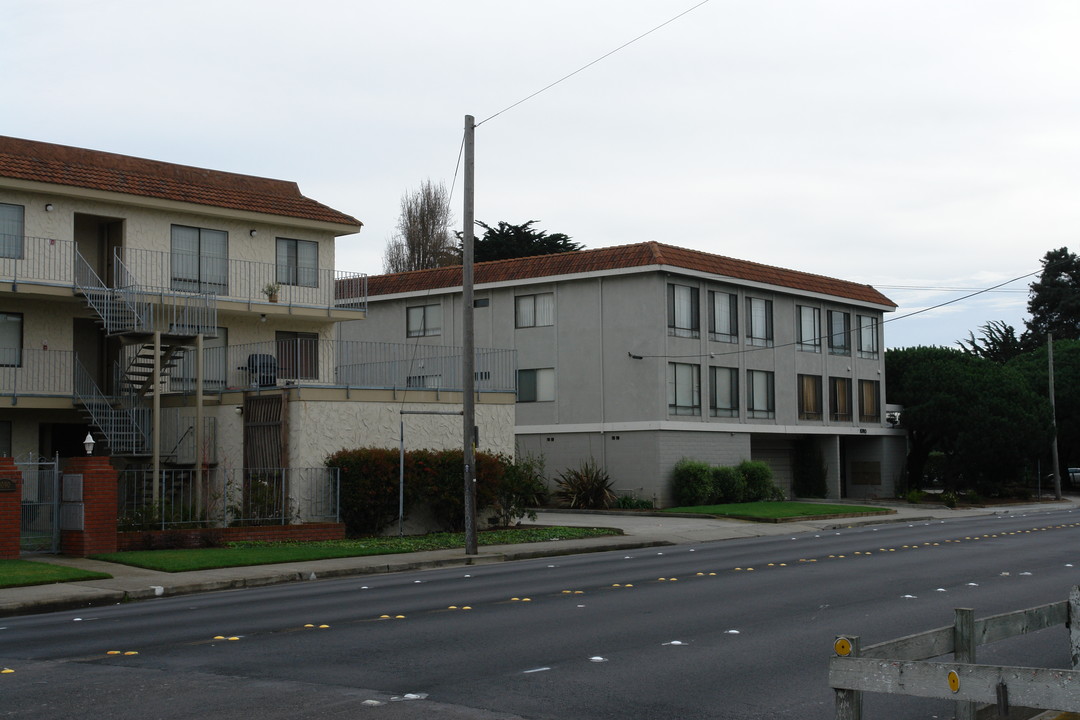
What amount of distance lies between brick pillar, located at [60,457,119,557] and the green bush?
87.0 ft

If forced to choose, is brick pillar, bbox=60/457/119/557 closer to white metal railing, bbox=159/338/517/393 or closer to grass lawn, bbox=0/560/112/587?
grass lawn, bbox=0/560/112/587

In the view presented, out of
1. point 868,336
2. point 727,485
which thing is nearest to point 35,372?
point 727,485

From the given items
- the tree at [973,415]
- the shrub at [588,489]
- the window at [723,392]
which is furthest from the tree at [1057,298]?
the shrub at [588,489]

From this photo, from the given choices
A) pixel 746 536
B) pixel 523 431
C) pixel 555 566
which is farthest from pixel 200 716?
pixel 523 431

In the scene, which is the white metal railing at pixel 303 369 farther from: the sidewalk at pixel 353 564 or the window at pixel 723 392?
the window at pixel 723 392

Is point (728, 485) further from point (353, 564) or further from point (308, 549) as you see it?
point (353, 564)

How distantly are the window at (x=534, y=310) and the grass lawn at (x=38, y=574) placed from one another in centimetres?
2676

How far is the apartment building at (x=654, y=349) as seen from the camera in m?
42.8

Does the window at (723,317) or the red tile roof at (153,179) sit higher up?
the red tile roof at (153,179)

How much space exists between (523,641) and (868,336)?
46276 mm

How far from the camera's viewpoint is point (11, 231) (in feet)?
100

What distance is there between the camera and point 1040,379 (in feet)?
201

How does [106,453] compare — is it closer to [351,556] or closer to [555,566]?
[351,556]

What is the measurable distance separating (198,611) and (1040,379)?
55301 millimetres
